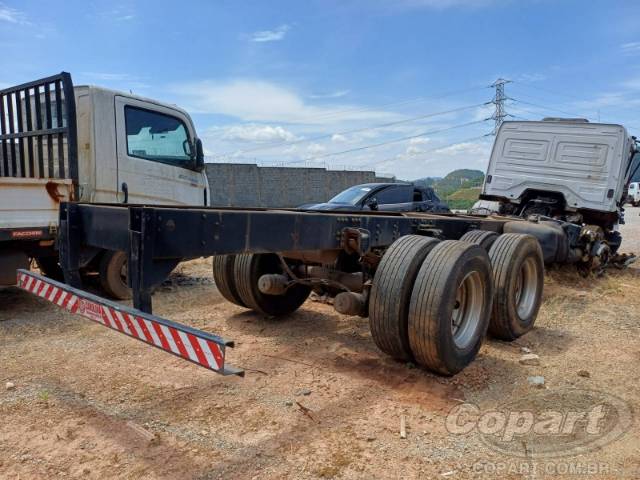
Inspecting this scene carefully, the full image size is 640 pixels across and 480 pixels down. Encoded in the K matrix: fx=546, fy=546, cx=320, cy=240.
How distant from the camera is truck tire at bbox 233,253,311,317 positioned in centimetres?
554

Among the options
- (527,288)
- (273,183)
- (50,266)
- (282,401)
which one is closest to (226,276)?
(282,401)

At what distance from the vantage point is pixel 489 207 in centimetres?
1015

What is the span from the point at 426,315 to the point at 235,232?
147 cm

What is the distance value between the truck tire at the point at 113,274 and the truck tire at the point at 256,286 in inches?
72.1

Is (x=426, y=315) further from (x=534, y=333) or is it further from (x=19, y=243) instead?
(x=19, y=243)

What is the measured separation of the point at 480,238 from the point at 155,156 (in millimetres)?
4324

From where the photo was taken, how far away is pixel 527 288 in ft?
18.8

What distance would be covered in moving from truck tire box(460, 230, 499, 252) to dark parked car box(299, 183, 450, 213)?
4.71 metres

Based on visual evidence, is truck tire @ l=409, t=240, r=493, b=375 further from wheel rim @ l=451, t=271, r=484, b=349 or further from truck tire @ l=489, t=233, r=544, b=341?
truck tire @ l=489, t=233, r=544, b=341

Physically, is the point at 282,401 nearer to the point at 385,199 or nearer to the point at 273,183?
the point at 385,199

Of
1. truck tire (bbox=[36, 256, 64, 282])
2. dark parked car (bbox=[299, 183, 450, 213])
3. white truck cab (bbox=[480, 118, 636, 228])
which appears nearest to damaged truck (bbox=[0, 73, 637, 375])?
truck tire (bbox=[36, 256, 64, 282])

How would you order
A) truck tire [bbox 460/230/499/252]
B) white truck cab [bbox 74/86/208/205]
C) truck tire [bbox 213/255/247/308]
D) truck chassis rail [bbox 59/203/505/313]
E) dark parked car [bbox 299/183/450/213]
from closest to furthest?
1. truck chassis rail [bbox 59/203/505/313]
2. truck tire [bbox 460/230/499/252]
3. truck tire [bbox 213/255/247/308]
4. white truck cab [bbox 74/86/208/205]
5. dark parked car [bbox 299/183/450/213]

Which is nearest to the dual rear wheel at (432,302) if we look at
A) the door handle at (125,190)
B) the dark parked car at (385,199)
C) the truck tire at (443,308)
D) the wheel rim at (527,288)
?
the truck tire at (443,308)

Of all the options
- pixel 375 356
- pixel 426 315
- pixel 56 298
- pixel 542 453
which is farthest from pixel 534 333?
pixel 56 298
